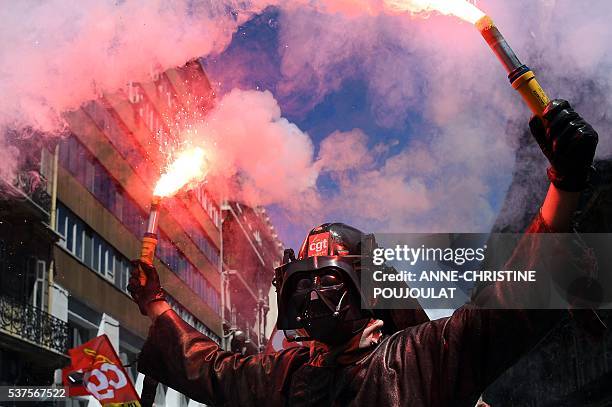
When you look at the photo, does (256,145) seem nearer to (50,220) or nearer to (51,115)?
(51,115)

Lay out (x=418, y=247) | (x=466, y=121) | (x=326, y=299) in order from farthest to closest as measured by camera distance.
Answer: (x=466, y=121), (x=418, y=247), (x=326, y=299)

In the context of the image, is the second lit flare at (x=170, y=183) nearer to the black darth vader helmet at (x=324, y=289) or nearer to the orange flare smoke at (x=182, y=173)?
the orange flare smoke at (x=182, y=173)

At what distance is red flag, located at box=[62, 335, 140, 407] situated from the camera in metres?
9.36

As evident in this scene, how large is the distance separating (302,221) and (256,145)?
0.88 meters

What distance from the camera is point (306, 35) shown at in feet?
21.4

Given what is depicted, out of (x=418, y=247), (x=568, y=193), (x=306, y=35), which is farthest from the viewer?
(x=306, y=35)

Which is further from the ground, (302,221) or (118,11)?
(118,11)

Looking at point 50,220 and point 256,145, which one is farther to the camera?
point 50,220

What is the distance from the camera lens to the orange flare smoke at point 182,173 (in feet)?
12.8

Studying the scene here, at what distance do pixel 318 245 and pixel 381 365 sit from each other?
52 cm

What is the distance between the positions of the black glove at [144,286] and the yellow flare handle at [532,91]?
176cm

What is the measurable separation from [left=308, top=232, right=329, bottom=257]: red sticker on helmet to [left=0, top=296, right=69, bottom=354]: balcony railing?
1195 cm

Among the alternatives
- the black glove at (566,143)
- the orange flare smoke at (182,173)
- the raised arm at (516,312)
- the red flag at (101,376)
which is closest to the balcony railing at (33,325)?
the red flag at (101,376)

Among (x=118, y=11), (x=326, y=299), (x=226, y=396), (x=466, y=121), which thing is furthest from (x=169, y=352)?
(x=466, y=121)
